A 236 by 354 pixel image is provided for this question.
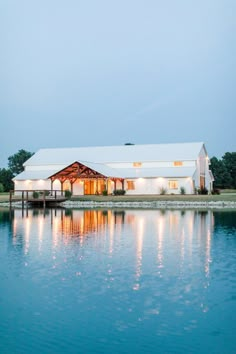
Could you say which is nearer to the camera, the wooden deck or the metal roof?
the wooden deck

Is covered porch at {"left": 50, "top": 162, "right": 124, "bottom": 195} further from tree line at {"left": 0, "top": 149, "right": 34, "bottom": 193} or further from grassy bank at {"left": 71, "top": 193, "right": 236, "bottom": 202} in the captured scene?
tree line at {"left": 0, "top": 149, "right": 34, "bottom": 193}

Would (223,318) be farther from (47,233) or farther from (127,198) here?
(127,198)

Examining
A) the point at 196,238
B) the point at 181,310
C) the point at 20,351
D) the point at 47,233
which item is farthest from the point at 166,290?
the point at 47,233

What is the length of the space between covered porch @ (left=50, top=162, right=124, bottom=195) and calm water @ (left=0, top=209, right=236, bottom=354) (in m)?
34.1

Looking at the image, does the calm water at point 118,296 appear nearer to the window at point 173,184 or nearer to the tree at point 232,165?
the window at point 173,184

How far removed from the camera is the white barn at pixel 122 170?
55.9 meters

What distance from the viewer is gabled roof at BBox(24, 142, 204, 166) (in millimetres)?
62094

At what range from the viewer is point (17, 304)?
10.7 meters

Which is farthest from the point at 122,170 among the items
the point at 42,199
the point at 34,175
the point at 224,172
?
the point at 224,172

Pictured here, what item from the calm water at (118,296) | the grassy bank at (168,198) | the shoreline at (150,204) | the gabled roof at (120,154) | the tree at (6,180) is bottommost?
the calm water at (118,296)

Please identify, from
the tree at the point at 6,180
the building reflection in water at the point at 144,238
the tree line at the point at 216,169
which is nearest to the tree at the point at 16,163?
the tree line at the point at 216,169

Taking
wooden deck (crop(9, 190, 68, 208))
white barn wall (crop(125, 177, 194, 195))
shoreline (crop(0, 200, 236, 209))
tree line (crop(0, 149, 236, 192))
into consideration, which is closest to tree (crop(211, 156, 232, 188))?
tree line (crop(0, 149, 236, 192))

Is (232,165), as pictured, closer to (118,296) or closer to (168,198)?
(168,198)

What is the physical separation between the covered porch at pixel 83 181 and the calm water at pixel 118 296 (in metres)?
34.1
